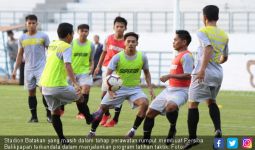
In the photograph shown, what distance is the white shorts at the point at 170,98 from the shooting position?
13.1 metres

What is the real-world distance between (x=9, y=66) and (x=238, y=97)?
497 inches

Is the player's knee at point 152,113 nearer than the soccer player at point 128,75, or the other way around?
the player's knee at point 152,113

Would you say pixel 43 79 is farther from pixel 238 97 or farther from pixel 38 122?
pixel 238 97

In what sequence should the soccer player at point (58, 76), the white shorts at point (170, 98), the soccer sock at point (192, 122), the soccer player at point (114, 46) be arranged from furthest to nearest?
the soccer player at point (114, 46) → the white shorts at point (170, 98) → the soccer player at point (58, 76) → the soccer sock at point (192, 122)

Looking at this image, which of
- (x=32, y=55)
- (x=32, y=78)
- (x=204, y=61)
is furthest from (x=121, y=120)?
(x=204, y=61)

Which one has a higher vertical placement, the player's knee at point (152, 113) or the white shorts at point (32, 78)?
the white shorts at point (32, 78)

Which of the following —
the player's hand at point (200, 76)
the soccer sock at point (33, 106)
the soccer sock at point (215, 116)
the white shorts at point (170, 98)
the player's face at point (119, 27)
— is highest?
the player's face at point (119, 27)

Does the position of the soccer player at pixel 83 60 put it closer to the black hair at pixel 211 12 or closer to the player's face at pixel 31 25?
the player's face at pixel 31 25

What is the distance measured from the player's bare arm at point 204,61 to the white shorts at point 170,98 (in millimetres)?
853

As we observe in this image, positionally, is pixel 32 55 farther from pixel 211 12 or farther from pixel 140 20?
pixel 140 20

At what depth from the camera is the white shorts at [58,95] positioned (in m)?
13.1

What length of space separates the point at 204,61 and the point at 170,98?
3.44 ft

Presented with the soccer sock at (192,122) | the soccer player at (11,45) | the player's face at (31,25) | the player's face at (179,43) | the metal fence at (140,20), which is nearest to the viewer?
the soccer sock at (192,122)

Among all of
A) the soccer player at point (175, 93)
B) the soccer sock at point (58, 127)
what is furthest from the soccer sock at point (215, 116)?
the soccer sock at point (58, 127)
